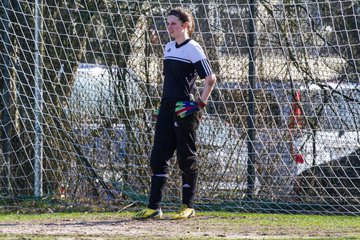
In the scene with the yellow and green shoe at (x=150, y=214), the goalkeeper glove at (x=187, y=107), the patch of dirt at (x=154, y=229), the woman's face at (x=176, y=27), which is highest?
the woman's face at (x=176, y=27)

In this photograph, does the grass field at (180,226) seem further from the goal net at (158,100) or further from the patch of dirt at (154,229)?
the goal net at (158,100)

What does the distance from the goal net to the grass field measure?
0.78 m

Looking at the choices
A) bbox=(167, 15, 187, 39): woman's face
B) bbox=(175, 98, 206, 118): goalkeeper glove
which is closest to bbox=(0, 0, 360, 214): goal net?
bbox=(167, 15, 187, 39): woman's face

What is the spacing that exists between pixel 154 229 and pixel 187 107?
108cm

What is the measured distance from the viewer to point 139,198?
379 inches

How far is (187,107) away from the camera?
7.66 meters

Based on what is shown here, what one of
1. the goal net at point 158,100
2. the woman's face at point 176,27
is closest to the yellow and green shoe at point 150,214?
the goal net at point 158,100

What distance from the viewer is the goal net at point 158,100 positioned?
9.55 metres

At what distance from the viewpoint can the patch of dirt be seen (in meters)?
7.00

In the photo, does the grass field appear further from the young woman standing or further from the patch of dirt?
the young woman standing

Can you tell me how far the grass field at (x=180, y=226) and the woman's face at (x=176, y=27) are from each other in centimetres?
163

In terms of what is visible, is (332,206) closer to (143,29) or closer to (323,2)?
(323,2)

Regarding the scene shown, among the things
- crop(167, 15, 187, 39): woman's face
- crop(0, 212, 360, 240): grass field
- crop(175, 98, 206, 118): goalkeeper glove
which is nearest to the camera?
crop(0, 212, 360, 240): grass field

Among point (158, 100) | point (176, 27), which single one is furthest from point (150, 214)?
point (158, 100)
